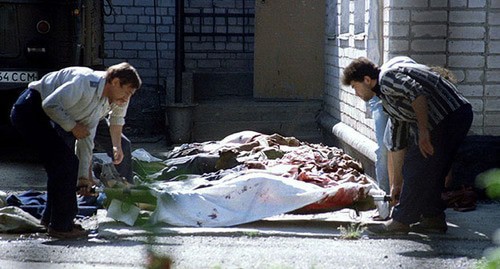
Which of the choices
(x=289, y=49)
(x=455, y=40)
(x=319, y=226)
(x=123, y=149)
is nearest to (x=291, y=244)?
(x=319, y=226)

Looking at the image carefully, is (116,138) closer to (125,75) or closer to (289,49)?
(125,75)

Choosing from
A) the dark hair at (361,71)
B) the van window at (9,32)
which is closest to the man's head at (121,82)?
the dark hair at (361,71)

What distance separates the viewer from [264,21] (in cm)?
1267

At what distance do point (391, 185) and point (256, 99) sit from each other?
5933 millimetres

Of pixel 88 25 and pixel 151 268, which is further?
pixel 88 25

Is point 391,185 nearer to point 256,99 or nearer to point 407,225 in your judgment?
point 407,225

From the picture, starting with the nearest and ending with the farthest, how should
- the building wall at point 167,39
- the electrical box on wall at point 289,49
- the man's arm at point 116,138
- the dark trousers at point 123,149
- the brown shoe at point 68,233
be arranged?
the brown shoe at point 68,233, the dark trousers at point 123,149, the man's arm at point 116,138, the electrical box on wall at point 289,49, the building wall at point 167,39

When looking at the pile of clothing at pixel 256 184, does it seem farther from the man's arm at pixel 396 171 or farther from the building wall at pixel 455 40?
the building wall at pixel 455 40

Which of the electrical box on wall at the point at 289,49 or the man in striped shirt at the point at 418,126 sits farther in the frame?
the electrical box on wall at the point at 289,49

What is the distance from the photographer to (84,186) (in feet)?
22.0

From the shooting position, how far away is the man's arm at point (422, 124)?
6.15 metres

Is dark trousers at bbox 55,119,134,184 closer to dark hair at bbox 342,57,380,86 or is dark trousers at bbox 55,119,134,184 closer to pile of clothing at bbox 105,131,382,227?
pile of clothing at bbox 105,131,382,227

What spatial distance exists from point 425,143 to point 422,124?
0.12 meters

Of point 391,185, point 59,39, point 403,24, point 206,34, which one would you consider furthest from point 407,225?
point 206,34
